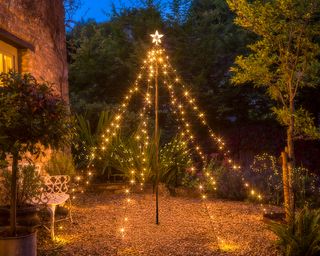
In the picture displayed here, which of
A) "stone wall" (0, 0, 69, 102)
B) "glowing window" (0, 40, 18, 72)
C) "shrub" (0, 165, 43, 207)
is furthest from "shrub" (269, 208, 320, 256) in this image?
"glowing window" (0, 40, 18, 72)

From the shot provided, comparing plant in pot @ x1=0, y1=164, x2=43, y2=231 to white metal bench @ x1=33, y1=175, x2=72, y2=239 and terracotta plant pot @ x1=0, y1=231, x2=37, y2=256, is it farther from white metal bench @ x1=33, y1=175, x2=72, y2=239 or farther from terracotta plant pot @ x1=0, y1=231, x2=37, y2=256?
terracotta plant pot @ x1=0, y1=231, x2=37, y2=256

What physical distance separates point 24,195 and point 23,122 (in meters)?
1.93

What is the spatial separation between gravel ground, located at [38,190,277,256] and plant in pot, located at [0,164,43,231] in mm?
268

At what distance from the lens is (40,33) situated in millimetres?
7789

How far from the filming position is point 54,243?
4949 mm

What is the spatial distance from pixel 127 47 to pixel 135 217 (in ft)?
24.1

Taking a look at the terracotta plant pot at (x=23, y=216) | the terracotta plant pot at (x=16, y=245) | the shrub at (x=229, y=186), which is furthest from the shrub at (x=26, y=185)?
the shrub at (x=229, y=186)

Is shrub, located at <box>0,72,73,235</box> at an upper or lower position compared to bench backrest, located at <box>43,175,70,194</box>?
upper

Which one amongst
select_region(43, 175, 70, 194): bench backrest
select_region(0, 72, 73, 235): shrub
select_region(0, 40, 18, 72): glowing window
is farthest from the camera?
select_region(0, 40, 18, 72): glowing window

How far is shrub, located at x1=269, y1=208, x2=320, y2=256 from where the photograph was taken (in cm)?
418

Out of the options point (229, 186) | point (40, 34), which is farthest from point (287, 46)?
point (40, 34)

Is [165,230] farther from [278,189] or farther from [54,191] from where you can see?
[278,189]

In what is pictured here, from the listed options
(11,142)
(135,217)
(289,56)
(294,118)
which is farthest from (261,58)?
(11,142)

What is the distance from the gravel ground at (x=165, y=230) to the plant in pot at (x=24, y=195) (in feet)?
0.88
